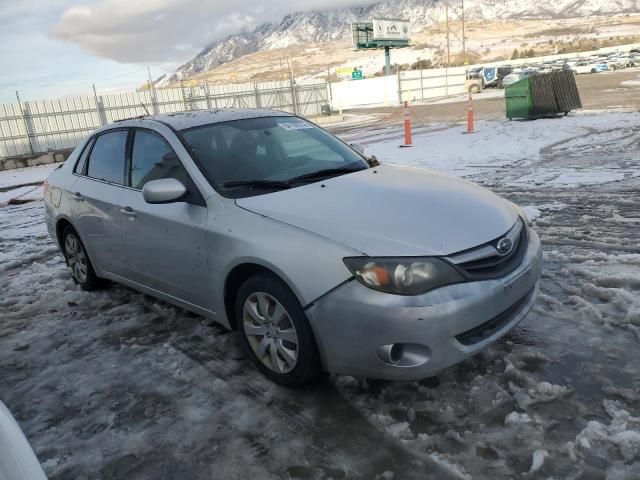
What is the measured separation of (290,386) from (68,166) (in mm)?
3406

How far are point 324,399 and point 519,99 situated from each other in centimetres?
1571

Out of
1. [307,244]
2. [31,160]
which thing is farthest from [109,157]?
[31,160]

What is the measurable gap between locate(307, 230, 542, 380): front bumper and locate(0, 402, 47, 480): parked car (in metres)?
1.50

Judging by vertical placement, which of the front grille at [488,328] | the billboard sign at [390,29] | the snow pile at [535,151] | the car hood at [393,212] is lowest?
Answer: the snow pile at [535,151]

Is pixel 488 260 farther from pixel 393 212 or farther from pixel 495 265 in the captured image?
pixel 393 212

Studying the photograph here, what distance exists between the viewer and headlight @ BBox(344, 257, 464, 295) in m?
2.71

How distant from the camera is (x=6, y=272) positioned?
20.4 feet

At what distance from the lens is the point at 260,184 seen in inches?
141

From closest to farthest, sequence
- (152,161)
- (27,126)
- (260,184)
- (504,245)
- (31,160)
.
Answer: (504,245), (260,184), (152,161), (31,160), (27,126)

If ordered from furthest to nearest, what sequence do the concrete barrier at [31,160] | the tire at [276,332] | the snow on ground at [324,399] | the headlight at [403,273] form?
the concrete barrier at [31,160] < the tire at [276,332] < the headlight at [403,273] < the snow on ground at [324,399]

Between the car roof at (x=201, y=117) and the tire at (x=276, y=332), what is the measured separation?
1542mm

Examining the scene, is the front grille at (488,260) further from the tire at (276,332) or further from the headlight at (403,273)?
the tire at (276,332)

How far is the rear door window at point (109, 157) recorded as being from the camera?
4469mm

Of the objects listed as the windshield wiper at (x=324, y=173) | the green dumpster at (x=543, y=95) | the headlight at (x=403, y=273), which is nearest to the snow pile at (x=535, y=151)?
the green dumpster at (x=543, y=95)
